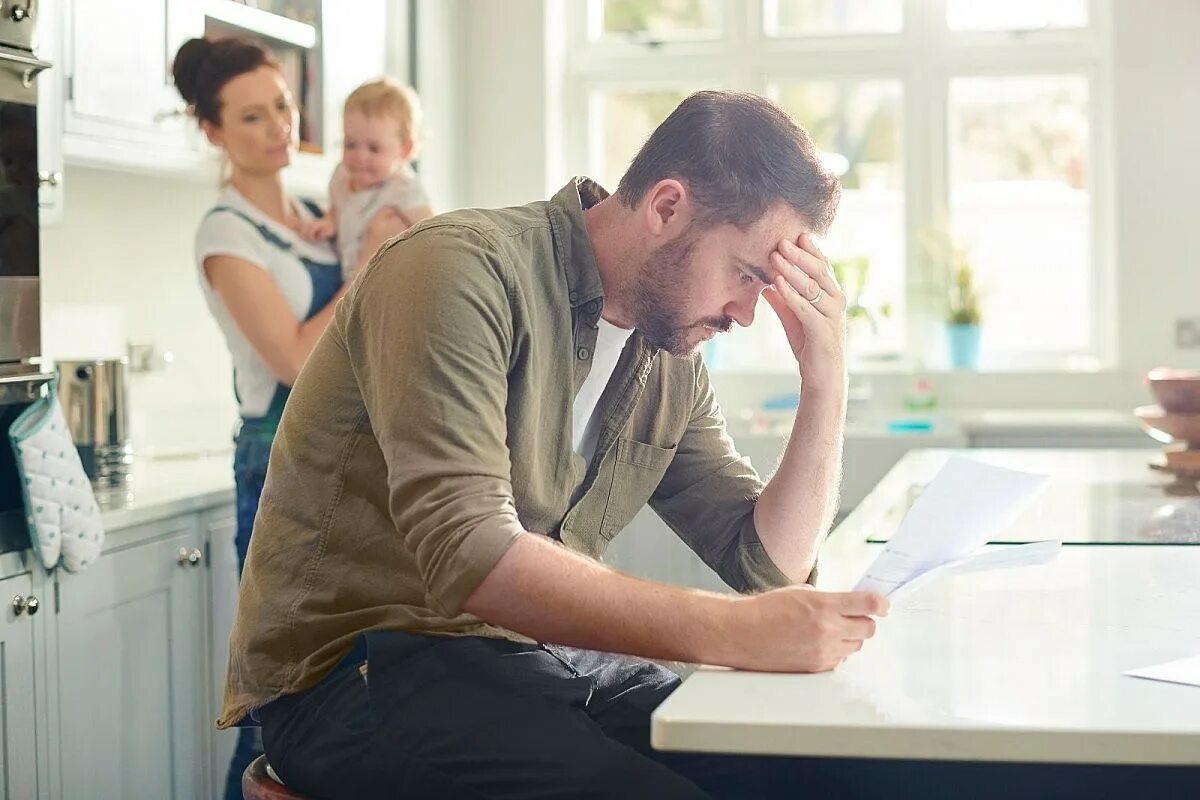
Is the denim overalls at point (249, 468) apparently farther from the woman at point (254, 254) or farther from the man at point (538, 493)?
the man at point (538, 493)

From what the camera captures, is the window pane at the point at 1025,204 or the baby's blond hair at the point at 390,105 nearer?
the baby's blond hair at the point at 390,105

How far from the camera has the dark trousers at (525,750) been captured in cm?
128

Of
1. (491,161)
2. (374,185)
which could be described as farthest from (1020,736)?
(491,161)

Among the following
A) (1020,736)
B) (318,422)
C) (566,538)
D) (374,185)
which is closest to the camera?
(1020,736)

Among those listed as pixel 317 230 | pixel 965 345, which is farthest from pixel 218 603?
pixel 965 345

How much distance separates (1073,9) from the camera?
491 cm

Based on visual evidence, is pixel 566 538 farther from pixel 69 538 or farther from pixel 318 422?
pixel 69 538

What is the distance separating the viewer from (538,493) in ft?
5.12

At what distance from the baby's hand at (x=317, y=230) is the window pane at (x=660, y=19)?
8.19ft

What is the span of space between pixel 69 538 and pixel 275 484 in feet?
3.11

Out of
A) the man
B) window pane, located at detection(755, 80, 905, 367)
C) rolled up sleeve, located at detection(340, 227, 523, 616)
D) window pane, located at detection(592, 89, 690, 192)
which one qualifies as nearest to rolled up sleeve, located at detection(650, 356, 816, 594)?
the man

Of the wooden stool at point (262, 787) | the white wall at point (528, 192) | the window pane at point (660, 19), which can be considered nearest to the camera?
the wooden stool at point (262, 787)

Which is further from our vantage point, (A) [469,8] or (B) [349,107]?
(A) [469,8]

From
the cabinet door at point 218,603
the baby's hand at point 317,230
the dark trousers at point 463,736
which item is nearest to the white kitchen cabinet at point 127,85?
the baby's hand at point 317,230
